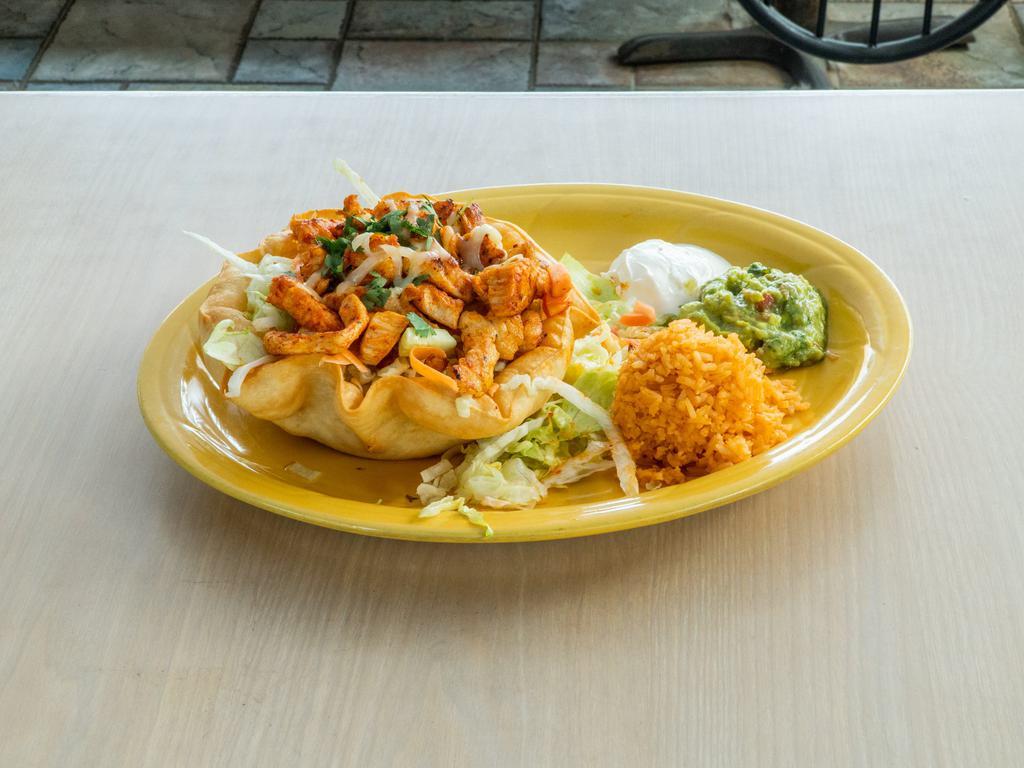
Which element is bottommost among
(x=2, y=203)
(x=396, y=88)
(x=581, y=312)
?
(x=396, y=88)

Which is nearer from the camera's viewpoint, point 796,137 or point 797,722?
point 797,722

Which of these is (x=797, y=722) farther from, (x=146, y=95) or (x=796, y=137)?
(x=146, y=95)

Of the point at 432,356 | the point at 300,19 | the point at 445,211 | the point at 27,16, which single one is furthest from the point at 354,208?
the point at 27,16

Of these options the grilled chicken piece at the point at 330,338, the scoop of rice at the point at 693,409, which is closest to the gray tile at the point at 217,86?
the grilled chicken piece at the point at 330,338

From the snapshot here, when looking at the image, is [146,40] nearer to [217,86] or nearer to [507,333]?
[217,86]

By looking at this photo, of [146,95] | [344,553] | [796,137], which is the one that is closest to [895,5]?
[796,137]

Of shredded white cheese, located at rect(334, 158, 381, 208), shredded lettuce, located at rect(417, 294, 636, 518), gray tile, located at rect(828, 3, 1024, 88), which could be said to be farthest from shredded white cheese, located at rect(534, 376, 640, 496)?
gray tile, located at rect(828, 3, 1024, 88)

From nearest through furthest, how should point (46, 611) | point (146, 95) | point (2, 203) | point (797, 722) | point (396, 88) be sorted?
point (797, 722)
point (46, 611)
point (2, 203)
point (146, 95)
point (396, 88)
